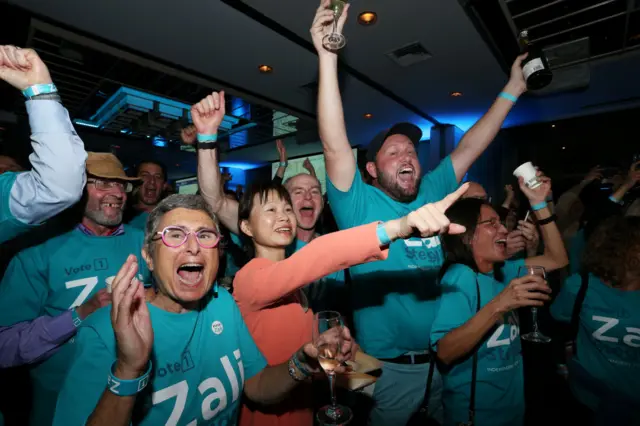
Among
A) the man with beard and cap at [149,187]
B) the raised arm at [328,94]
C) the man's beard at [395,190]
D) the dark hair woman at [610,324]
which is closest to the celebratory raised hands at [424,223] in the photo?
the raised arm at [328,94]

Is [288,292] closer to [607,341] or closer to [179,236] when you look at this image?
[179,236]

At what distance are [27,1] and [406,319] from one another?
4.33 metres

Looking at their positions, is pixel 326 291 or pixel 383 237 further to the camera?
pixel 326 291

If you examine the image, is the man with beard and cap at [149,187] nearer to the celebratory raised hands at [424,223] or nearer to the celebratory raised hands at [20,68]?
the celebratory raised hands at [20,68]

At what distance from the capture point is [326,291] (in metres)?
2.46

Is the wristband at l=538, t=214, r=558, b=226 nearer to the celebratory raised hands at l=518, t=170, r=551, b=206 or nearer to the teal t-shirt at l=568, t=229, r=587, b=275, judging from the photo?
the celebratory raised hands at l=518, t=170, r=551, b=206

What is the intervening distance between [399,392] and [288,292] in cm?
117

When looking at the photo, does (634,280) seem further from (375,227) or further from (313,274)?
(313,274)

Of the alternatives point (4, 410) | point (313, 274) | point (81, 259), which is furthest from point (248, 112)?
point (313, 274)

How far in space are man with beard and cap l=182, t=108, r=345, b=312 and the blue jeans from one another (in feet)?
2.26

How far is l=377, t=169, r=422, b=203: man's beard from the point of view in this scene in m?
2.09

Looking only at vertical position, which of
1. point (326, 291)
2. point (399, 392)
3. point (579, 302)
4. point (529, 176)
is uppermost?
point (529, 176)

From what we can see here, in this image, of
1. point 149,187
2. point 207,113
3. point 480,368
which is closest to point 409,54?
point 207,113

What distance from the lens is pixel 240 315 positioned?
1.48 m
